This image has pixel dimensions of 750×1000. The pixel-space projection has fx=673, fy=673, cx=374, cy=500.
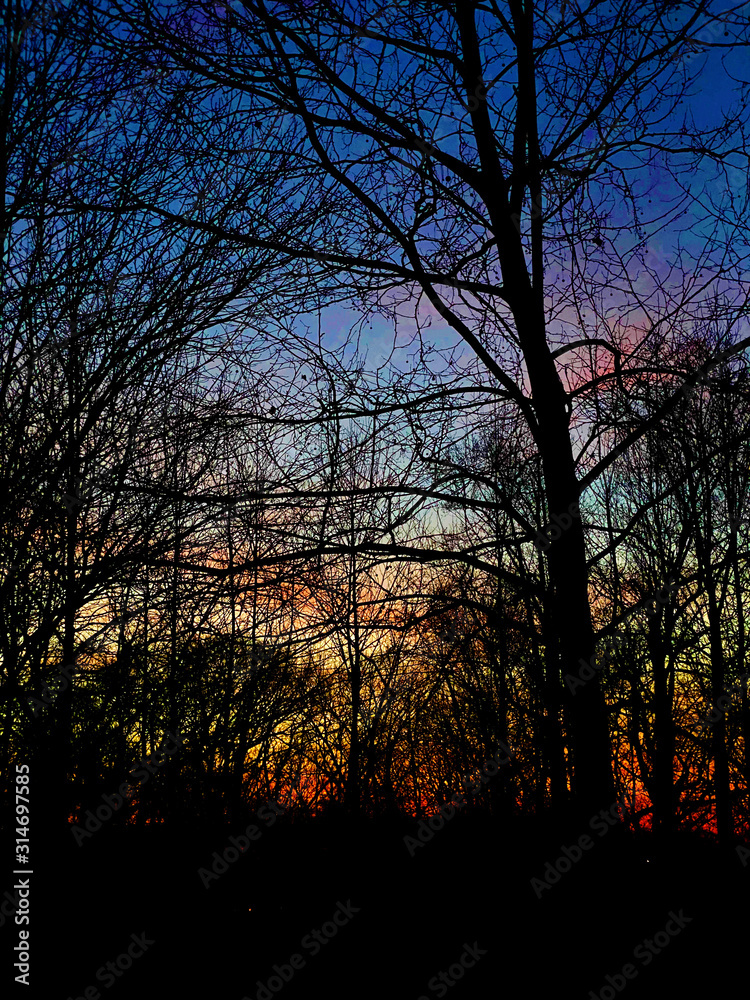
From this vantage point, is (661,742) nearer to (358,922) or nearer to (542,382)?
(358,922)

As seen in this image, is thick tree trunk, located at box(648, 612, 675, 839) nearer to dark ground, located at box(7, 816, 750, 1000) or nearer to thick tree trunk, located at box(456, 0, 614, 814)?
dark ground, located at box(7, 816, 750, 1000)

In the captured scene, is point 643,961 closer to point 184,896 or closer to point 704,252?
point 184,896

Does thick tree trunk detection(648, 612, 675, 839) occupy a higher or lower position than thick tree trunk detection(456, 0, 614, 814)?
lower

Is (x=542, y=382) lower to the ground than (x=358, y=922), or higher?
higher

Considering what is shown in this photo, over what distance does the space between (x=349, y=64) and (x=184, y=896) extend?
17.2 feet

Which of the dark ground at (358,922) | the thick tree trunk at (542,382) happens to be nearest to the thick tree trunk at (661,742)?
the dark ground at (358,922)

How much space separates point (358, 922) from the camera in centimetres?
547

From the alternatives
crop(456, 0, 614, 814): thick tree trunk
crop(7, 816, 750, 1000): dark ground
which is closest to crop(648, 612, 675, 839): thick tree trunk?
crop(7, 816, 750, 1000): dark ground

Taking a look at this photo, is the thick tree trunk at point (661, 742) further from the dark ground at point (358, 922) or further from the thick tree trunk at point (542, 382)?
the thick tree trunk at point (542, 382)

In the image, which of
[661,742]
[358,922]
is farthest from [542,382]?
[661,742]

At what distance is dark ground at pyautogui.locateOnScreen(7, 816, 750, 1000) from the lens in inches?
135

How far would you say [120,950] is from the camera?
3.58m

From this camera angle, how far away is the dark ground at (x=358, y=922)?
344cm

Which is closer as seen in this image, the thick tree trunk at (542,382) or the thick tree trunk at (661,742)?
the thick tree trunk at (542,382)
